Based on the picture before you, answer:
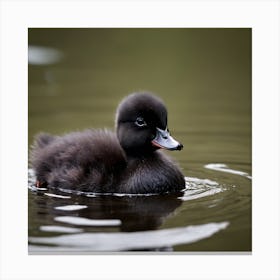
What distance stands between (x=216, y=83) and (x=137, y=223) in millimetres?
5723

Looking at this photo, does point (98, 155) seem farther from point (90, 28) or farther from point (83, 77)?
point (83, 77)

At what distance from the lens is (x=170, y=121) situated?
36.9 ft

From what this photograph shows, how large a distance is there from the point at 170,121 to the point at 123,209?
13.1ft

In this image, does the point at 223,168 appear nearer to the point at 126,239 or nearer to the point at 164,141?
the point at 164,141

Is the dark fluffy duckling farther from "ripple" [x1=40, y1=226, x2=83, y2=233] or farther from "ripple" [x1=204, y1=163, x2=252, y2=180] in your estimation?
"ripple" [x1=40, y1=226, x2=83, y2=233]

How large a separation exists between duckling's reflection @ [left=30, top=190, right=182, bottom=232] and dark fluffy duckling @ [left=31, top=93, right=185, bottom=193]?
0.19 metres

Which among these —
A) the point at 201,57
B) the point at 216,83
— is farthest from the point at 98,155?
the point at 216,83

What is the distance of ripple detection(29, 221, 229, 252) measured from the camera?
639cm

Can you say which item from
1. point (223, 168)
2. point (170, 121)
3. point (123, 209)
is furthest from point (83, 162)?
point (170, 121)

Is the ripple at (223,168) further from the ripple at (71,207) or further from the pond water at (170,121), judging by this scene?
the ripple at (71,207)

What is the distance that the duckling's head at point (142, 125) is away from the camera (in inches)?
314

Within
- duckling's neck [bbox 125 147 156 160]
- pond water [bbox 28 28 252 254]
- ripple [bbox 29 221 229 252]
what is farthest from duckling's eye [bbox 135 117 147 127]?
ripple [bbox 29 221 229 252]

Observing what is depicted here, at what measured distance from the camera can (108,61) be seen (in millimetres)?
11469
